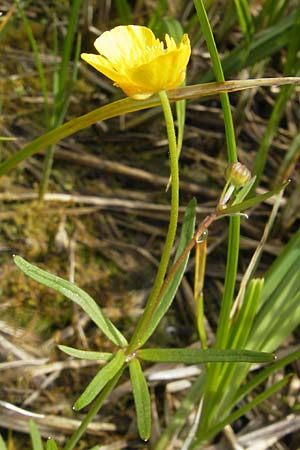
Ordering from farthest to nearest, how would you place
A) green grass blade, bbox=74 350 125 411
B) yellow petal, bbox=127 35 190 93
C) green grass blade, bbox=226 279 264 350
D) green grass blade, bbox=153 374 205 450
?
1. green grass blade, bbox=153 374 205 450
2. green grass blade, bbox=226 279 264 350
3. green grass blade, bbox=74 350 125 411
4. yellow petal, bbox=127 35 190 93

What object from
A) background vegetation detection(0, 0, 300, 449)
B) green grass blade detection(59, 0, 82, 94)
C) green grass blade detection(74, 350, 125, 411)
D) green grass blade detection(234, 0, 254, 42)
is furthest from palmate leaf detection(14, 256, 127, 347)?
green grass blade detection(234, 0, 254, 42)

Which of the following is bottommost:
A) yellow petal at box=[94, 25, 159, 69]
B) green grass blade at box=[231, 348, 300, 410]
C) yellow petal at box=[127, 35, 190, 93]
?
green grass blade at box=[231, 348, 300, 410]

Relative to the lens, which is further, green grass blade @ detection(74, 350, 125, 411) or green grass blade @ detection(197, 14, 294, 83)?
green grass blade @ detection(197, 14, 294, 83)

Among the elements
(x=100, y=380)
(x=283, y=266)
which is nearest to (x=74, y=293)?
(x=100, y=380)

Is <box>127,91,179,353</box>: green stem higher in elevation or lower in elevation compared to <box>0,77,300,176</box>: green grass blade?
lower

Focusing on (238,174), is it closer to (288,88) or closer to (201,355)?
(201,355)

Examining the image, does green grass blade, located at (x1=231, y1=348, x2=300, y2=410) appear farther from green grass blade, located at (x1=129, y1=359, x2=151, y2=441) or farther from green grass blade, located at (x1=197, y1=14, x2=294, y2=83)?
green grass blade, located at (x1=197, y1=14, x2=294, y2=83)

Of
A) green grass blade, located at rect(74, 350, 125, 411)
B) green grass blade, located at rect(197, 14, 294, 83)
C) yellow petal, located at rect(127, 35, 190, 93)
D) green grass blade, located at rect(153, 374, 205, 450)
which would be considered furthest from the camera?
green grass blade, located at rect(197, 14, 294, 83)
